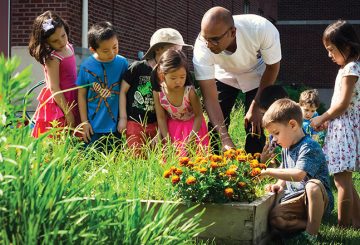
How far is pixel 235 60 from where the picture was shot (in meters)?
5.61

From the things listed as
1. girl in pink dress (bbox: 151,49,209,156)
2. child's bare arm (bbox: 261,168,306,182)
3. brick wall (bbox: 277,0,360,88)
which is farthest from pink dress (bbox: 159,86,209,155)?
brick wall (bbox: 277,0,360,88)

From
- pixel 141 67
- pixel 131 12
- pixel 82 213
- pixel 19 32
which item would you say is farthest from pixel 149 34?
pixel 82 213

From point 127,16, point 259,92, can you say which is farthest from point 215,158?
point 127,16

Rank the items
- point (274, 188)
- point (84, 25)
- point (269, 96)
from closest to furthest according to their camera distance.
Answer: point (274, 188) → point (269, 96) → point (84, 25)

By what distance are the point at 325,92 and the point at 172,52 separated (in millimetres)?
25388

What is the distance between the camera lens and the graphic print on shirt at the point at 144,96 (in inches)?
228

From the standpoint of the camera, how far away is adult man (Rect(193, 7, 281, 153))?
16.6 ft

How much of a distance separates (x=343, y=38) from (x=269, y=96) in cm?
73

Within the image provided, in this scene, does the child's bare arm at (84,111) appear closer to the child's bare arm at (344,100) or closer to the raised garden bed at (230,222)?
the raised garden bed at (230,222)

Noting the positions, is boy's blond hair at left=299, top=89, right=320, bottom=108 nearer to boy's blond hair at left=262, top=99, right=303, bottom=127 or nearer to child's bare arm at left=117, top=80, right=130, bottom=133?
child's bare arm at left=117, top=80, right=130, bottom=133

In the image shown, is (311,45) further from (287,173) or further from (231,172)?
(231,172)

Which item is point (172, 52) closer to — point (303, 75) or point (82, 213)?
point (82, 213)

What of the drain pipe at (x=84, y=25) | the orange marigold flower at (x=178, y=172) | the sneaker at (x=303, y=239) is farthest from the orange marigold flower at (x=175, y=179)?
the drain pipe at (x=84, y=25)

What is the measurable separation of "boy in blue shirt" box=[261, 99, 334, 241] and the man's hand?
33.4 inches
